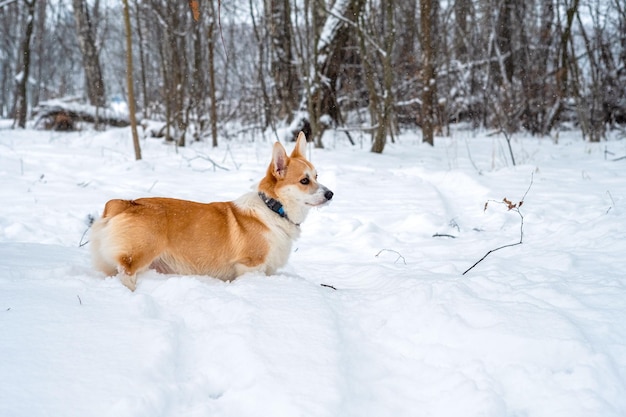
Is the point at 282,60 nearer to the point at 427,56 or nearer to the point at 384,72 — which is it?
the point at 427,56

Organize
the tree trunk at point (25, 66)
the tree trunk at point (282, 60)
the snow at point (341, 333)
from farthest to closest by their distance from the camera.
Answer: the tree trunk at point (25, 66), the tree trunk at point (282, 60), the snow at point (341, 333)

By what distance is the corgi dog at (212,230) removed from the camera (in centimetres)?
274

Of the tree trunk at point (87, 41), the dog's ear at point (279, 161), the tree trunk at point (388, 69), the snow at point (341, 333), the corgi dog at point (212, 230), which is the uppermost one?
the tree trunk at point (87, 41)

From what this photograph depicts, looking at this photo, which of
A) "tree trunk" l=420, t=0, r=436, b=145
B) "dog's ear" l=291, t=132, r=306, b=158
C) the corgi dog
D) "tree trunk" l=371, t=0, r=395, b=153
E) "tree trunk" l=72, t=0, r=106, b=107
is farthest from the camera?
"tree trunk" l=72, t=0, r=106, b=107

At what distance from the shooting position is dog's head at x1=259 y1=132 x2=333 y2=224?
331cm

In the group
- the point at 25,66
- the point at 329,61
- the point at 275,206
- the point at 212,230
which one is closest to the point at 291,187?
the point at 275,206

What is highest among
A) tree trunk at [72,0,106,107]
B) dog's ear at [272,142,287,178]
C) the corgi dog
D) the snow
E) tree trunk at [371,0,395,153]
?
tree trunk at [72,0,106,107]

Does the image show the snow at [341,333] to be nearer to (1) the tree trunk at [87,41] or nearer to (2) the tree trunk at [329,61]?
(2) the tree trunk at [329,61]

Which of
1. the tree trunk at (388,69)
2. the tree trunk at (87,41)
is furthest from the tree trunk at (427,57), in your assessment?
the tree trunk at (87,41)

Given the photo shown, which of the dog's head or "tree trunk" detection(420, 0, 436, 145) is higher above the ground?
"tree trunk" detection(420, 0, 436, 145)

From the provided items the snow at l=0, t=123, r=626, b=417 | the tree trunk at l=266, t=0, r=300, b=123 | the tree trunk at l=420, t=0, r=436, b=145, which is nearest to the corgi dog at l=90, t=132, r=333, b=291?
the snow at l=0, t=123, r=626, b=417

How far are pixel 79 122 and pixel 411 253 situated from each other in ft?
61.7

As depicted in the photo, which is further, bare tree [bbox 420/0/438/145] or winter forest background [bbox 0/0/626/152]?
winter forest background [bbox 0/0/626/152]

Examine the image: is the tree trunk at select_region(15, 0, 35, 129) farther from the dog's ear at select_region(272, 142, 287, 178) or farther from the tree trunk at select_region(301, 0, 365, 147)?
the dog's ear at select_region(272, 142, 287, 178)
